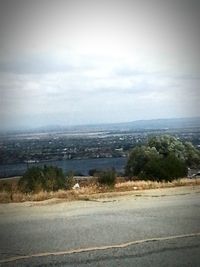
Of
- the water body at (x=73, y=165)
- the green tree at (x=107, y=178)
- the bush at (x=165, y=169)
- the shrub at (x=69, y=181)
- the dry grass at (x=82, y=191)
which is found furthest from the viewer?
the bush at (x=165, y=169)

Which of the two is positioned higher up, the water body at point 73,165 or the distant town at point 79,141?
the distant town at point 79,141

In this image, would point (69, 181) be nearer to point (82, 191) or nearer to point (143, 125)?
point (82, 191)

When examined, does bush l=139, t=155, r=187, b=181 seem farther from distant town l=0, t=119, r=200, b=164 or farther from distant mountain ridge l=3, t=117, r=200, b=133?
distant mountain ridge l=3, t=117, r=200, b=133

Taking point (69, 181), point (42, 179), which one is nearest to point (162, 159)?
point (69, 181)

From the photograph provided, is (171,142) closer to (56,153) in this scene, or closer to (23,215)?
(56,153)

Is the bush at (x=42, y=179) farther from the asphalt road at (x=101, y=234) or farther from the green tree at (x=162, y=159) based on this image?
the green tree at (x=162, y=159)

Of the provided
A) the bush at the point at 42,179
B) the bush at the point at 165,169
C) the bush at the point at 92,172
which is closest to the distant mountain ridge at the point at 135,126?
the bush at the point at 42,179
